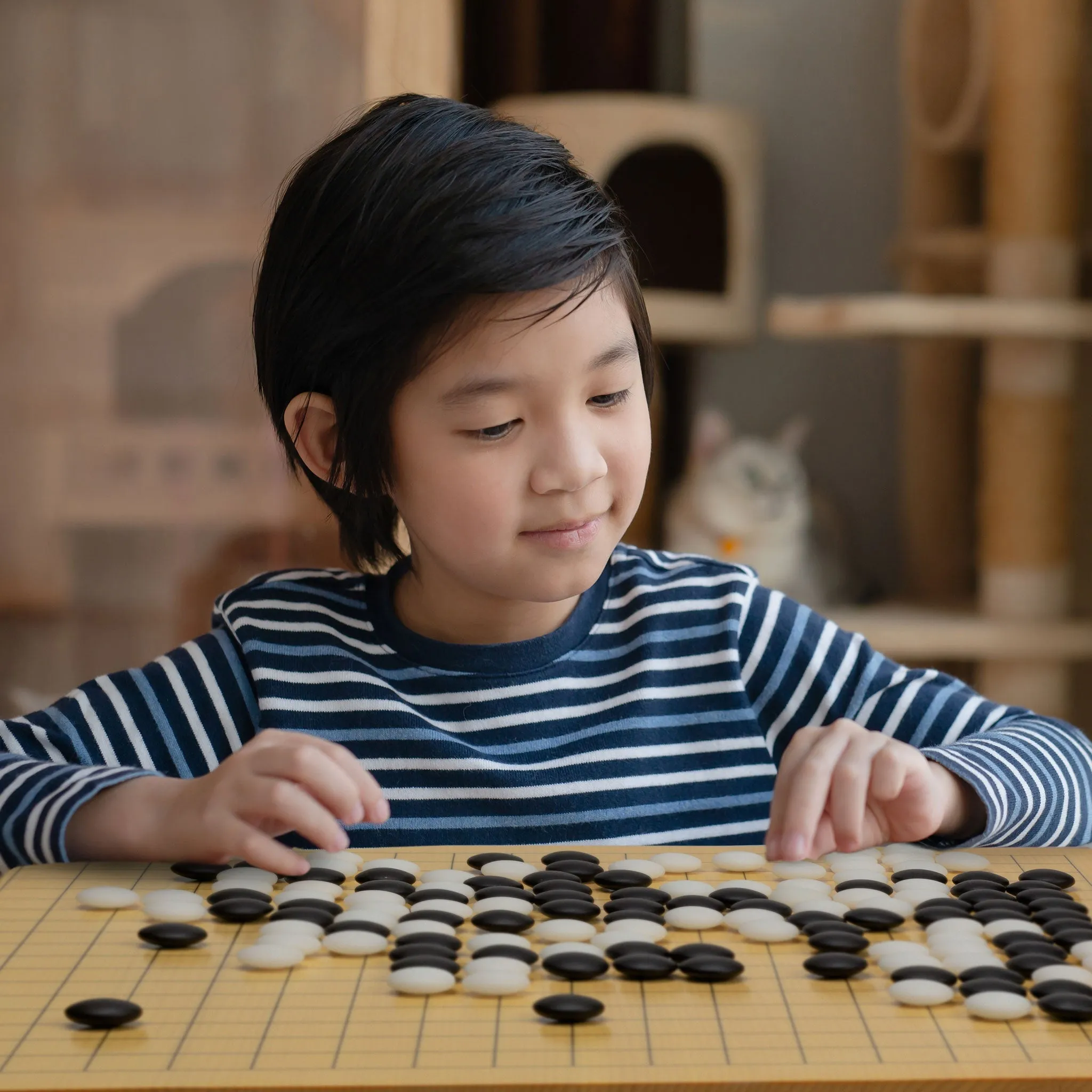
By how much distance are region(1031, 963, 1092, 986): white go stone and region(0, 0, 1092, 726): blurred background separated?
118cm

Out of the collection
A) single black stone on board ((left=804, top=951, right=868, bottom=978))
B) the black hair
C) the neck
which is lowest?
single black stone on board ((left=804, top=951, right=868, bottom=978))

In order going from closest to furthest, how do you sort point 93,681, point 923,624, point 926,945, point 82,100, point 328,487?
point 926,945
point 93,681
point 328,487
point 82,100
point 923,624

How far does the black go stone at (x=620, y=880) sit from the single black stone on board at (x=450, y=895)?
43 millimetres

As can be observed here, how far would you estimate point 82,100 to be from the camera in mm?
1688

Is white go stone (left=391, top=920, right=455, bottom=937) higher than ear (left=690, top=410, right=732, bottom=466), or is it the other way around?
ear (left=690, top=410, right=732, bottom=466)

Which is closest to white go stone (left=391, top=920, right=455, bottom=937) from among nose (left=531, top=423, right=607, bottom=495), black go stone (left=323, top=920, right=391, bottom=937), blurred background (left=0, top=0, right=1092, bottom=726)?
black go stone (left=323, top=920, right=391, bottom=937)

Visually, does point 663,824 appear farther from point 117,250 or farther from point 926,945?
point 117,250

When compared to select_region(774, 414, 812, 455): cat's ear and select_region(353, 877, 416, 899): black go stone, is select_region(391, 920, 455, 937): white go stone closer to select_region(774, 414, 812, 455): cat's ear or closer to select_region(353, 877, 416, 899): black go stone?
select_region(353, 877, 416, 899): black go stone

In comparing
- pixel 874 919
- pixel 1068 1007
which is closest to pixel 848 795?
pixel 874 919

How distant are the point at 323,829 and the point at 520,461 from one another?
0.27 meters

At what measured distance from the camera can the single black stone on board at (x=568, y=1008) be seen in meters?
0.50

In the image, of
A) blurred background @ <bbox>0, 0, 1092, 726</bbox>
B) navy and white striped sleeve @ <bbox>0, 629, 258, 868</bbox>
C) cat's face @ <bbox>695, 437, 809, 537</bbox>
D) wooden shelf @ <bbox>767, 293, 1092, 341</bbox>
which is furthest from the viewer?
cat's face @ <bbox>695, 437, 809, 537</bbox>

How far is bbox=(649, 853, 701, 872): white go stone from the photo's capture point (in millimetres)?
706

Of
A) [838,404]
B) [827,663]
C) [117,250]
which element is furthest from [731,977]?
[838,404]
